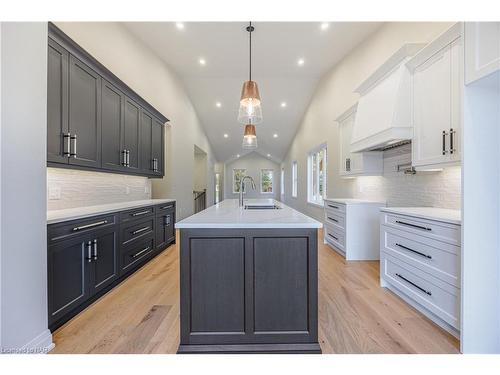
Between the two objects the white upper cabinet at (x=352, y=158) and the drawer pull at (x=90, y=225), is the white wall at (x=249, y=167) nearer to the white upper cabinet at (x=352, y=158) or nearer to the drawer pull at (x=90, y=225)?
the white upper cabinet at (x=352, y=158)

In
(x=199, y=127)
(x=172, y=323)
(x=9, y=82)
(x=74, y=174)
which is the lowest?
(x=172, y=323)

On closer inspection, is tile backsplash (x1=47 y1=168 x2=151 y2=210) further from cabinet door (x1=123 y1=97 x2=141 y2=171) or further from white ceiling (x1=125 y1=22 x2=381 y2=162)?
white ceiling (x1=125 y1=22 x2=381 y2=162)

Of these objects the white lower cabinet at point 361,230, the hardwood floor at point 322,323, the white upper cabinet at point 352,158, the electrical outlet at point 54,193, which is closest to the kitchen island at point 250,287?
the hardwood floor at point 322,323

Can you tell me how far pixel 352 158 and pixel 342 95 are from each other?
1553mm

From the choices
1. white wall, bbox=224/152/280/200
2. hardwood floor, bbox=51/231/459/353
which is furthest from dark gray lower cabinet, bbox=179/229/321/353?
white wall, bbox=224/152/280/200

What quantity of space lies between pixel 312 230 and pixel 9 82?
1983mm

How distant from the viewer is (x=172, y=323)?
2025 millimetres

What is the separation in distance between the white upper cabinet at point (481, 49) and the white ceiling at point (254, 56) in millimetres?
2692

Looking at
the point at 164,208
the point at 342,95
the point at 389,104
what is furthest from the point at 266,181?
the point at 389,104


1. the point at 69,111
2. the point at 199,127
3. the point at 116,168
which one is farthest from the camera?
the point at 199,127

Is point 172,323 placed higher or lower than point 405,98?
lower
